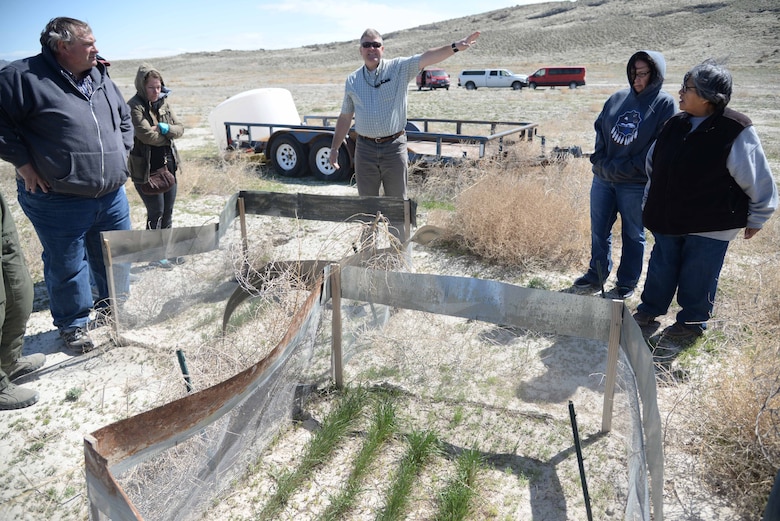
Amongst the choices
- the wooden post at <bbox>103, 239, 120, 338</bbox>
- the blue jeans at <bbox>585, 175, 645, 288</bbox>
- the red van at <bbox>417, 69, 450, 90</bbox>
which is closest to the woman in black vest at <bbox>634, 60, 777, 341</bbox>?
the blue jeans at <bbox>585, 175, 645, 288</bbox>

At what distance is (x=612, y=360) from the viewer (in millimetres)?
2719

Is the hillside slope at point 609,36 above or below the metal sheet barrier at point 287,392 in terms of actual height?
above

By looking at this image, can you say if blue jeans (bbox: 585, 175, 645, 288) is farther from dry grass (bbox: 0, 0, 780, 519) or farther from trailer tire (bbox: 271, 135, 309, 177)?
trailer tire (bbox: 271, 135, 309, 177)

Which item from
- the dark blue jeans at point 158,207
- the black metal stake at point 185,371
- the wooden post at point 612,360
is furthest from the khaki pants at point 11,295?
the wooden post at point 612,360

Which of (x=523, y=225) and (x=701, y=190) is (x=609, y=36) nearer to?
(x=523, y=225)

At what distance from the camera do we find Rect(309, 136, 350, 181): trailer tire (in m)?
8.57

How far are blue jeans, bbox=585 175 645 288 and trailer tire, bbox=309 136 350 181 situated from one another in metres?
4.76

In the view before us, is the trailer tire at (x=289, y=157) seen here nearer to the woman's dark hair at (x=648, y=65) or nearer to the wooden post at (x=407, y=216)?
the wooden post at (x=407, y=216)

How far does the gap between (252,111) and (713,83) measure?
8.88 metres

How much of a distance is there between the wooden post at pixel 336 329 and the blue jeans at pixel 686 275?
2156 millimetres

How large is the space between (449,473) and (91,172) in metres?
2.87

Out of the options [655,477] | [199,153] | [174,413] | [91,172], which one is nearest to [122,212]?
[91,172]

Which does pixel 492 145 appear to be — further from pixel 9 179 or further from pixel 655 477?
pixel 9 179

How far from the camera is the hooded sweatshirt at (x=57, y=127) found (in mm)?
3283
